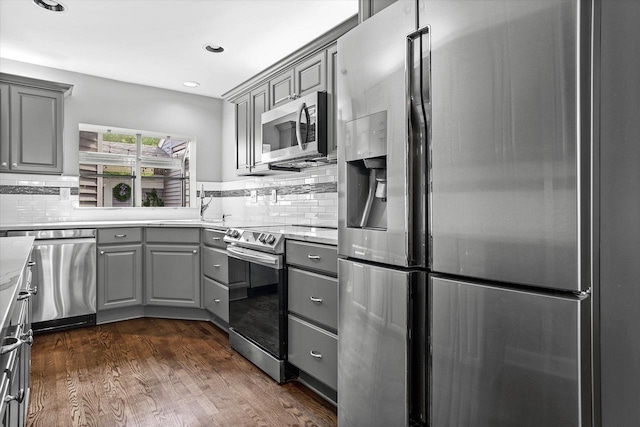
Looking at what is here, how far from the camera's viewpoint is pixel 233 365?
8.81ft

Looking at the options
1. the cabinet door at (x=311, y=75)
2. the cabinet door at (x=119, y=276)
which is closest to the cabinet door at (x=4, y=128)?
the cabinet door at (x=119, y=276)

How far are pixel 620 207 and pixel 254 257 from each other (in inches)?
79.9

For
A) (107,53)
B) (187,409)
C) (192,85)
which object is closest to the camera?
(187,409)

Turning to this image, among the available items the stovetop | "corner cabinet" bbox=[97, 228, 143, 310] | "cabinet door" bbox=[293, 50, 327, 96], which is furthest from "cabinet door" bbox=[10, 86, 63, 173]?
"cabinet door" bbox=[293, 50, 327, 96]

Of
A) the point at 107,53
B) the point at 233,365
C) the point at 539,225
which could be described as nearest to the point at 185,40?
the point at 107,53

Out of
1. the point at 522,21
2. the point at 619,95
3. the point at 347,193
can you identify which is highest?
the point at 522,21

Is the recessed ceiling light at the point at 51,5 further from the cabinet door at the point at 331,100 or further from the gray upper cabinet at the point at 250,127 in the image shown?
the cabinet door at the point at 331,100

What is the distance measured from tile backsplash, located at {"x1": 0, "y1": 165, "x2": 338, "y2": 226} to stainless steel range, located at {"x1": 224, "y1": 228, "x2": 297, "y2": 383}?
2.67ft

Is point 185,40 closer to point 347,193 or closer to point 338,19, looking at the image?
point 338,19

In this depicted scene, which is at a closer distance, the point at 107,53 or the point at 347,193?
the point at 347,193

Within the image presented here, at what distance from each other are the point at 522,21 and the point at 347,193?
0.90 m

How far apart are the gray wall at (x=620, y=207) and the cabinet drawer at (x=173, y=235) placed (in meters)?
3.29

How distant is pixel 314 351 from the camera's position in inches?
85.5

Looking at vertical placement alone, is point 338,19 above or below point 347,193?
above
